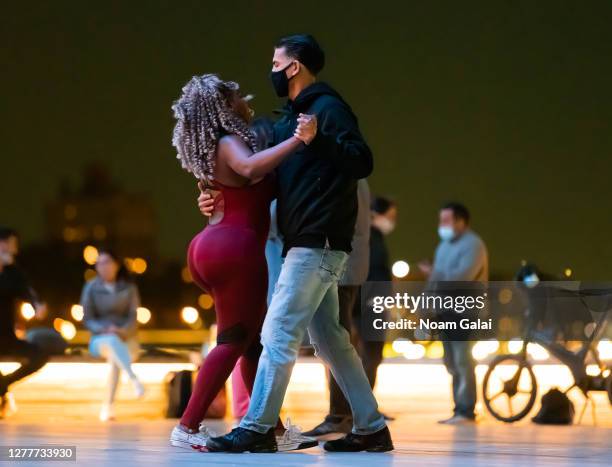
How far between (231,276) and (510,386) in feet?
13.1

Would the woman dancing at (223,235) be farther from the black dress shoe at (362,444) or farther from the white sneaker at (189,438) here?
the black dress shoe at (362,444)

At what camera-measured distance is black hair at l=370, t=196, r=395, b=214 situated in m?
10.2

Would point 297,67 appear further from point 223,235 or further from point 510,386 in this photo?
point 510,386

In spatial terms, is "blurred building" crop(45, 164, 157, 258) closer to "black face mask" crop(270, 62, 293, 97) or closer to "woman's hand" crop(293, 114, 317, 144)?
"black face mask" crop(270, 62, 293, 97)

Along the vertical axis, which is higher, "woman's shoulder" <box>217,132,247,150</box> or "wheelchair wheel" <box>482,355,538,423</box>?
"woman's shoulder" <box>217,132,247,150</box>

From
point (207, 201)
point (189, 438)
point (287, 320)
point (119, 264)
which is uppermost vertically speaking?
point (119, 264)

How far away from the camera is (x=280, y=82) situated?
616 centimetres

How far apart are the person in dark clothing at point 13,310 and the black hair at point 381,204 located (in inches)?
93.8

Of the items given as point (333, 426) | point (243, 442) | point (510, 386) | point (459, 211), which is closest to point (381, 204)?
point (459, 211)

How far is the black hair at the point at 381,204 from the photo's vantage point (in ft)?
33.5

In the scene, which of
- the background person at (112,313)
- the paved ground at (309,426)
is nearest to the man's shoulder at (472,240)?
the paved ground at (309,426)

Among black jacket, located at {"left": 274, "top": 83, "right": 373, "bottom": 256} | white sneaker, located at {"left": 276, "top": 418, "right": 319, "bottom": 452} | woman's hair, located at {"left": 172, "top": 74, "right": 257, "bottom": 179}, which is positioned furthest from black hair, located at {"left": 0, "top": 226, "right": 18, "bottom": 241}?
black jacket, located at {"left": 274, "top": 83, "right": 373, "bottom": 256}

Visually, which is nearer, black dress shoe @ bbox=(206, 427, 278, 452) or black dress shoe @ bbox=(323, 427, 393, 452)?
black dress shoe @ bbox=(206, 427, 278, 452)

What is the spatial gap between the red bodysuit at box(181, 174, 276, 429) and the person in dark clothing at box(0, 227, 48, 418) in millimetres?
3914
